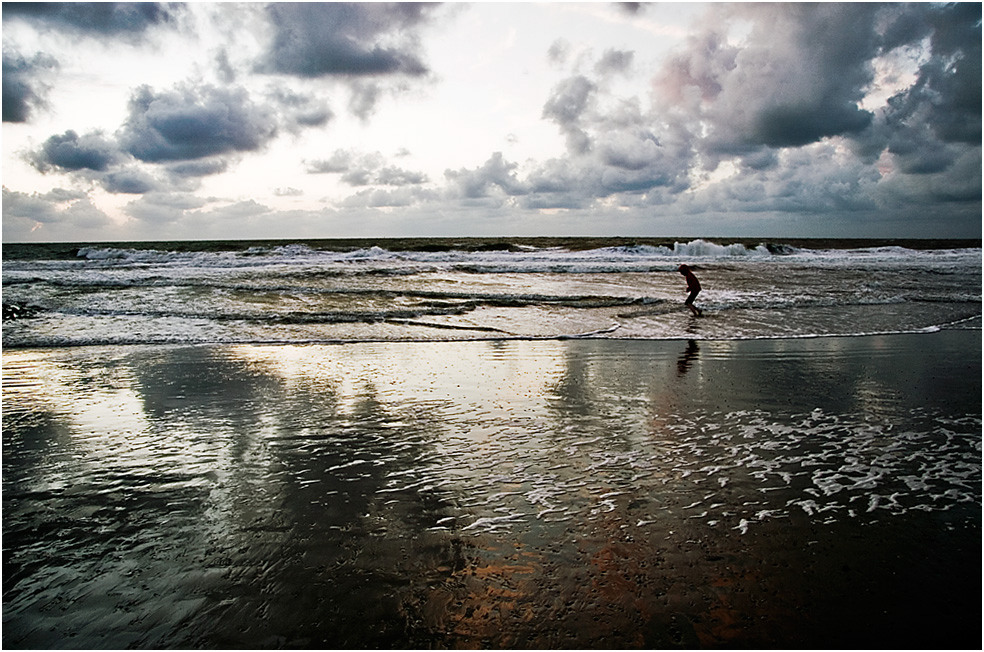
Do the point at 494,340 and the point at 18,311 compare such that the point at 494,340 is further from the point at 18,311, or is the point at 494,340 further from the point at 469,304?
the point at 18,311

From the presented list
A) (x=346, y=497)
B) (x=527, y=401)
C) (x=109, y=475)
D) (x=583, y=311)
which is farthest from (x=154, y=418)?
(x=583, y=311)

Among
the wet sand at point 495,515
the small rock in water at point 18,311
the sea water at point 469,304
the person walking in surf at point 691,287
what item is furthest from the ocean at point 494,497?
the person walking in surf at point 691,287

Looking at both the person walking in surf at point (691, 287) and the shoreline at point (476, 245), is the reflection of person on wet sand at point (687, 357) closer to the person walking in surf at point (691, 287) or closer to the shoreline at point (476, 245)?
the person walking in surf at point (691, 287)

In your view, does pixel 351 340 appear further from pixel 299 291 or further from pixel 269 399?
pixel 299 291

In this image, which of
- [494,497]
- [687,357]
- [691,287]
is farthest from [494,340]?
[691,287]

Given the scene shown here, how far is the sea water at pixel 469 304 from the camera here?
1194 cm

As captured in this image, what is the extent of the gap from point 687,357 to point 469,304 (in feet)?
27.4

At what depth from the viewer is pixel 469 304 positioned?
16.5m

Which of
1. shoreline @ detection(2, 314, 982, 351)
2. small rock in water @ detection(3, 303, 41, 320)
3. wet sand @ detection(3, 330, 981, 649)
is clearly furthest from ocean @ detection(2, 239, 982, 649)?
small rock in water @ detection(3, 303, 41, 320)

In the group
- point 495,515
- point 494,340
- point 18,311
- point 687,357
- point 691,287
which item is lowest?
point 495,515

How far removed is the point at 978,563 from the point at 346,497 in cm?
381

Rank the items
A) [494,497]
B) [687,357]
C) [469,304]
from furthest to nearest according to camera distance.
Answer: [469,304], [687,357], [494,497]

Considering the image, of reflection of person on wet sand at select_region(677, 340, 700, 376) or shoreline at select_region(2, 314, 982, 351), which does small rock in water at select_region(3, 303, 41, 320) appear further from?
reflection of person on wet sand at select_region(677, 340, 700, 376)

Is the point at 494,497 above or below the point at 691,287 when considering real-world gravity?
below
